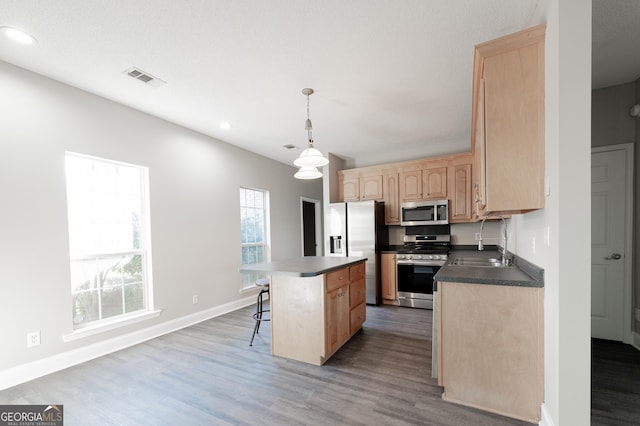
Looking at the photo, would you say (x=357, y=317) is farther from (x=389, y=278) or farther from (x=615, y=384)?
(x=615, y=384)

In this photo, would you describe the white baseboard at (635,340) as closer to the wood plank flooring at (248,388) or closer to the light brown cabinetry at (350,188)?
the wood plank flooring at (248,388)

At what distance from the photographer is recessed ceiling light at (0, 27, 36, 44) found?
1891mm

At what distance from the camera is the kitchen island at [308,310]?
2482mm

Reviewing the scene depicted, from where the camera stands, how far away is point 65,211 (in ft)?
8.58

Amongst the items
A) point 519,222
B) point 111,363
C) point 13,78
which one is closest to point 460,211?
point 519,222

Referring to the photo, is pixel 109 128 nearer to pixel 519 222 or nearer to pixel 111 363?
pixel 111 363

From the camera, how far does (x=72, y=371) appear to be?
245 cm

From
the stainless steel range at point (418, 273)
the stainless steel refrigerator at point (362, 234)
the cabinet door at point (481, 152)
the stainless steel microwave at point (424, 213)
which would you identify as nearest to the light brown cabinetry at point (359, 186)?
the stainless steel refrigerator at point (362, 234)

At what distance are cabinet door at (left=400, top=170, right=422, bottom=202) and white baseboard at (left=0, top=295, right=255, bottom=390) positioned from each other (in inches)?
140

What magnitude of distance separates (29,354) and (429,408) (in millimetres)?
3277

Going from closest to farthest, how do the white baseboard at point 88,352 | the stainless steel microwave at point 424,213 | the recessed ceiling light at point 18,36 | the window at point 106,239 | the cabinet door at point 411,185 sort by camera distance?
the recessed ceiling light at point 18,36, the white baseboard at point 88,352, the window at point 106,239, the stainless steel microwave at point 424,213, the cabinet door at point 411,185

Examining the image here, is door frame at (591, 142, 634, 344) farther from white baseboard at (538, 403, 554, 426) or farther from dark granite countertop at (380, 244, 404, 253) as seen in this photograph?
dark granite countertop at (380, 244, 404, 253)

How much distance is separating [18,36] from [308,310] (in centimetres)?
306

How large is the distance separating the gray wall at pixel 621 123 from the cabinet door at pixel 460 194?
152 centimetres
